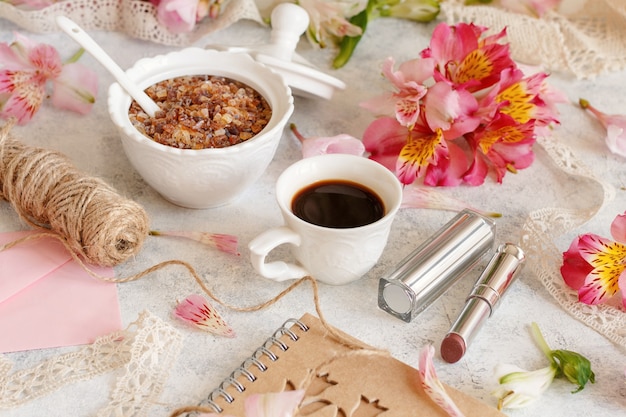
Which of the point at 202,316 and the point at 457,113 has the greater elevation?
the point at 457,113

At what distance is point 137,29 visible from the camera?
1.36 metres

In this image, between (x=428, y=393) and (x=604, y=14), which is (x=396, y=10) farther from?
(x=428, y=393)

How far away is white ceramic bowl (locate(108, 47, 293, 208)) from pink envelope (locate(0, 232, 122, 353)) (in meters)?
0.13

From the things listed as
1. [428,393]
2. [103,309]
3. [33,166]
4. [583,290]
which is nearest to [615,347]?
[583,290]

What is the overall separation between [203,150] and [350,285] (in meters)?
0.23

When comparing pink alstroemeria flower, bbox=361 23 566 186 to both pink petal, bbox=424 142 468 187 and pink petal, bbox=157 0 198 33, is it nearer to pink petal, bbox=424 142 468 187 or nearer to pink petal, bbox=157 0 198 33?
pink petal, bbox=424 142 468 187

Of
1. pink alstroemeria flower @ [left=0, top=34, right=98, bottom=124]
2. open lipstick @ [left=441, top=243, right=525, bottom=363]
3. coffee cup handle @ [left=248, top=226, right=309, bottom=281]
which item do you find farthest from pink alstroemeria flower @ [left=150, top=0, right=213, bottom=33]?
open lipstick @ [left=441, top=243, right=525, bottom=363]

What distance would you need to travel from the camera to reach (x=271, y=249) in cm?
91

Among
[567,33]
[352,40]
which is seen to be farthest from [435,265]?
[567,33]

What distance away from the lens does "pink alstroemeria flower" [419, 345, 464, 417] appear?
799 millimetres

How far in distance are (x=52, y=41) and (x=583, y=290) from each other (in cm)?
92

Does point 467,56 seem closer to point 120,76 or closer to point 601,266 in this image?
point 601,266

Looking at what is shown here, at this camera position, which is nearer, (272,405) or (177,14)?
(272,405)

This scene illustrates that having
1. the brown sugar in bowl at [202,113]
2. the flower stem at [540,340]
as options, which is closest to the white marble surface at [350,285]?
the flower stem at [540,340]
